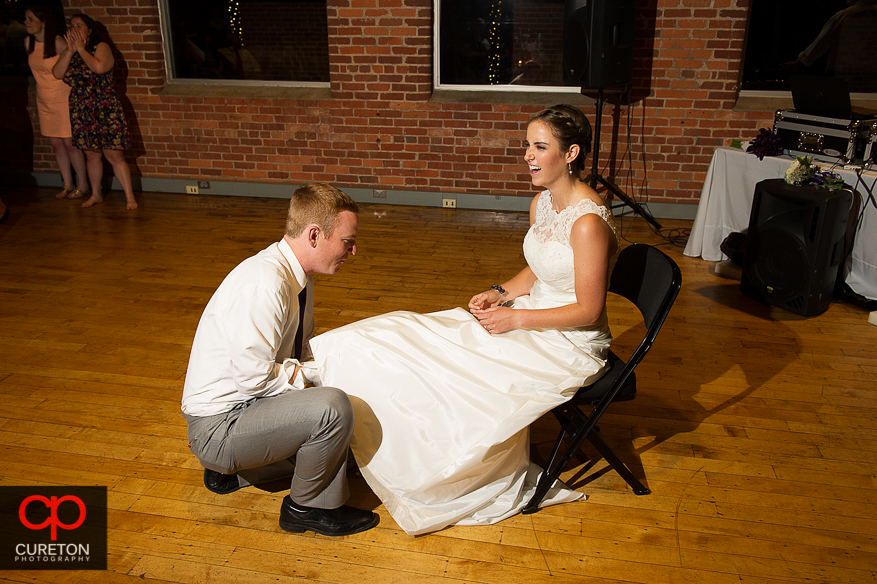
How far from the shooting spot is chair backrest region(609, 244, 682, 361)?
6.92 ft

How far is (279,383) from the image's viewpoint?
208 centimetres

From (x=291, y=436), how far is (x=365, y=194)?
4.71 m

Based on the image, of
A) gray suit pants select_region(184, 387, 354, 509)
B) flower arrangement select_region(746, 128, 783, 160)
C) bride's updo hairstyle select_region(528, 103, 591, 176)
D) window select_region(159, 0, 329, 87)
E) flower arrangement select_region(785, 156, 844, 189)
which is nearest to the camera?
gray suit pants select_region(184, 387, 354, 509)

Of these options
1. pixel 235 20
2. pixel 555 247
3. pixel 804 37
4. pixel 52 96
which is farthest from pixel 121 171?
pixel 804 37

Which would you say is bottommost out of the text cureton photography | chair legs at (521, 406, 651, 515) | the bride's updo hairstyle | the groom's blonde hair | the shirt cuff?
the text cureton photography

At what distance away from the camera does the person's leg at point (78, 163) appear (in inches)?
249

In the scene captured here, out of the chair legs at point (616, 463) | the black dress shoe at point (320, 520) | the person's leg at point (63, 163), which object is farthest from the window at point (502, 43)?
the black dress shoe at point (320, 520)

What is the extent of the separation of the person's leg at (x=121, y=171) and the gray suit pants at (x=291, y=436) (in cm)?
481

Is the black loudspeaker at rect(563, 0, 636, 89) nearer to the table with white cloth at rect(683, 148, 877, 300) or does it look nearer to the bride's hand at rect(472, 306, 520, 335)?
the table with white cloth at rect(683, 148, 877, 300)

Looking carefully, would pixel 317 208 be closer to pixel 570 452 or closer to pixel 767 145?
pixel 570 452

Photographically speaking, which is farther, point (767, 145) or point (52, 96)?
point (52, 96)

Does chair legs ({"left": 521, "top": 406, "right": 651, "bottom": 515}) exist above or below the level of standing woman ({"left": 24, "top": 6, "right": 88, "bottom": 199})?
below

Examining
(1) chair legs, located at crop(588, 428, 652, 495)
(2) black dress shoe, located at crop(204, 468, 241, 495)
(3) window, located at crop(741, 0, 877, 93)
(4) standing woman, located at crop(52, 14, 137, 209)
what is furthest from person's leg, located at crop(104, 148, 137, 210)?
(3) window, located at crop(741, 0, 877, 93)

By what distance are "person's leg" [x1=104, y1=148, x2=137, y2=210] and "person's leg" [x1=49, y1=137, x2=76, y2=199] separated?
0.60 metres
